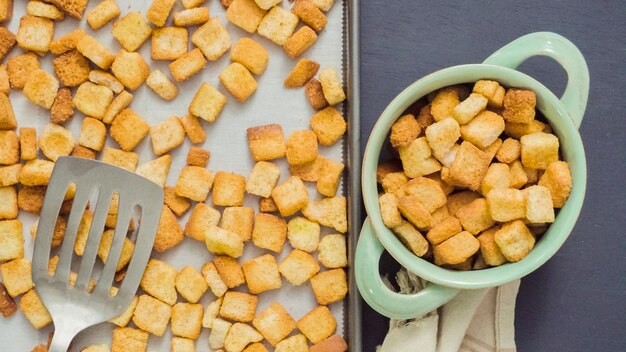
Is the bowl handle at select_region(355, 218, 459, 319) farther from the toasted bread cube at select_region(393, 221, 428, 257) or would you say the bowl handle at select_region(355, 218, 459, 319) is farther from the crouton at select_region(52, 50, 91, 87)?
the crouton at select_region(52, 50, 91, 87)

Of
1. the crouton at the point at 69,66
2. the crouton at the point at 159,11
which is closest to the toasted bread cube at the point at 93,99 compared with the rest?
the crouton at the point at 69,66

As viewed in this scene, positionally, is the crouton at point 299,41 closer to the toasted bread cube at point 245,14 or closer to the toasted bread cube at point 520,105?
the toasted bread cube at point 245,14

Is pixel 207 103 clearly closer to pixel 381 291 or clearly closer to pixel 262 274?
pixel 262 274

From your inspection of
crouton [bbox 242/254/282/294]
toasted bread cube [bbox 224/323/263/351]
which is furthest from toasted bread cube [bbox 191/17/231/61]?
toasted bread cube [bbox 224/323/263/351]

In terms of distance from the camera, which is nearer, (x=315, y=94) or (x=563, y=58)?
(x=563, y=58)

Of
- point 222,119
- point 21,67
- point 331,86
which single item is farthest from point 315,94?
point 21,67
